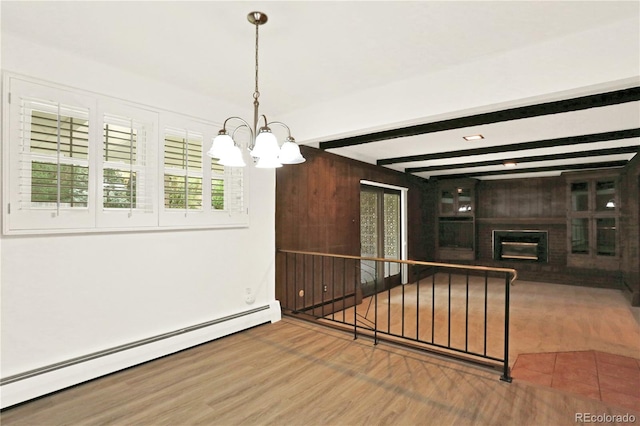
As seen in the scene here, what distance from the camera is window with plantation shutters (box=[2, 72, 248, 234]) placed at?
7.62 feet

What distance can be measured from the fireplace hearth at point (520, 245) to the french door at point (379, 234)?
2.55 metres

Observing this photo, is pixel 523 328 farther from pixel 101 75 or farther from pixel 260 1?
pixel 101 75

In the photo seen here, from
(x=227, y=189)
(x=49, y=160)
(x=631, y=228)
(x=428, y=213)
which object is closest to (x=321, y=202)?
(x=227, y=189)

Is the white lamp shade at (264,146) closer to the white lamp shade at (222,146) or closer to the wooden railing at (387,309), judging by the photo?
the white lamp shade at (222,146)

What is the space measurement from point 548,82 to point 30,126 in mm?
3628

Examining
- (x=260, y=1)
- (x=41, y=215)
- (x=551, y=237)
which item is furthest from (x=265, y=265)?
(x=551, y=237)

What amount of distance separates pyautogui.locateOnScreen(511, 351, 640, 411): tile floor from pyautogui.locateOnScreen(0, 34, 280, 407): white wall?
2.77 m

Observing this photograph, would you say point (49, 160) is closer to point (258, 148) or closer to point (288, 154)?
point (258, 148)

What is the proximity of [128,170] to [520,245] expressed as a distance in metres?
7.65

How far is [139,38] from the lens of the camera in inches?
91.2

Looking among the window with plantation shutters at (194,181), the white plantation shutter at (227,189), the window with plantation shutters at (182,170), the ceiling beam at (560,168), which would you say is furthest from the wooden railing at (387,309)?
the ceiling beam at (560,168)

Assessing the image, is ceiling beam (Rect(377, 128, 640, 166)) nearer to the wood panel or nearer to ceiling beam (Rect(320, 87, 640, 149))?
the wood panel

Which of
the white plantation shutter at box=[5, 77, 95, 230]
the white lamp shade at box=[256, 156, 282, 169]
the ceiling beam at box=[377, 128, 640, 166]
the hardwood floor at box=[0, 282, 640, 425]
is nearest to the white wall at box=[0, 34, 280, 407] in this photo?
the white plantation shutter at box=[5, 77, 95, 230]

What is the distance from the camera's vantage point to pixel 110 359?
8.89 ft
